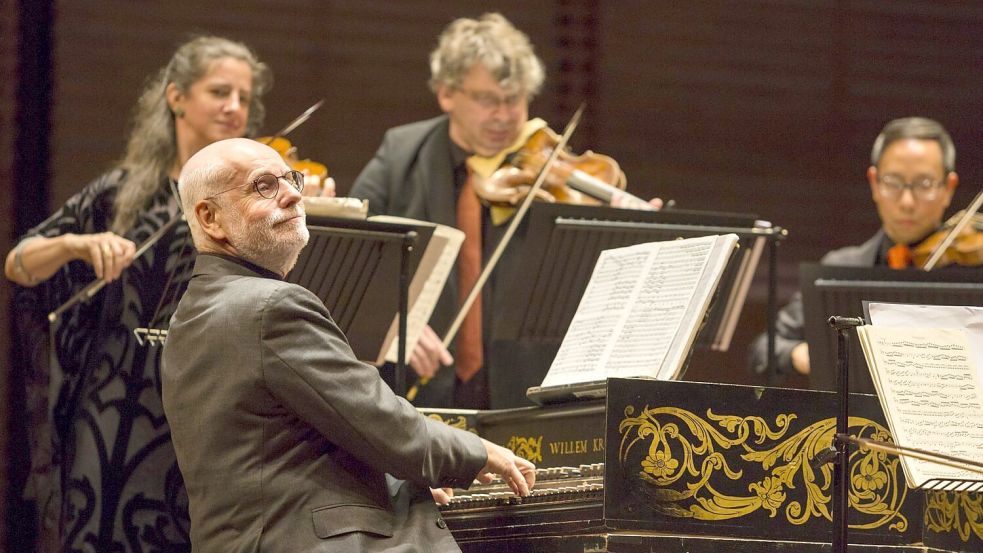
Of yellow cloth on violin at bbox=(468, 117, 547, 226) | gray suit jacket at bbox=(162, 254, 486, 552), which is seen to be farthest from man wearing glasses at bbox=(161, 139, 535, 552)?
yellow cloth on violin at bbox=(468, 117, 547, 226)

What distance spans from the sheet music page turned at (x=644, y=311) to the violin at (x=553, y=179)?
92cm

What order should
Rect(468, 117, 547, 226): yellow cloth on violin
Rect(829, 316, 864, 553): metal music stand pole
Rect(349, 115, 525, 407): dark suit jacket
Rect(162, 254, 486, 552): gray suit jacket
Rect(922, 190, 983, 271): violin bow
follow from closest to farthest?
Rect(162, 254, 486, 552): gray suit jacket, Rect(829, 316, 864, 553): metal music stand pole, Rect(349, 115, 525, 407): dark suit jacket, Rect(468, 117, 547, 226): yellow cloth on violin, Rect(922, 190, 983, 271): violin bow

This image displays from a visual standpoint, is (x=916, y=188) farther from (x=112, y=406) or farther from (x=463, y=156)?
(x=112, y=406)

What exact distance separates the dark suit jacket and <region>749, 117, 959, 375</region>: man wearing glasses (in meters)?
0.81

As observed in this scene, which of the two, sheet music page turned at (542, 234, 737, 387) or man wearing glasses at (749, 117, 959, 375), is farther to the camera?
man wearing glasses at (749, 117, 959, 375)

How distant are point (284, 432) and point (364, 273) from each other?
0.85 m

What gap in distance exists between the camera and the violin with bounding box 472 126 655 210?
3594mm

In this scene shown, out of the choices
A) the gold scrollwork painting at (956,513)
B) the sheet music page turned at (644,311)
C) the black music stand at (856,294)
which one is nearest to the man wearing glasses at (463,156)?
the black music stand at (856,294)

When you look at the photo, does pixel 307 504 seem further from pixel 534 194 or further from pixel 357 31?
pixel 357 31

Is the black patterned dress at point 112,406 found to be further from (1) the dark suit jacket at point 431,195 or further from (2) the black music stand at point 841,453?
(2) the black music stand at point 841,453

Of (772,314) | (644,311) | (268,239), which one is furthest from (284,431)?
(772,314)

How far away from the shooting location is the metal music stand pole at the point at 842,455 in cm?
208

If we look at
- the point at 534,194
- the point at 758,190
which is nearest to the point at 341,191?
the point at 534,194

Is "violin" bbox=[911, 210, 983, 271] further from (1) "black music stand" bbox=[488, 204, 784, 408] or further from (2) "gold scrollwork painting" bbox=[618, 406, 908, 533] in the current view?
(2) "gold scrollwork painting" bbox=[618, 406, 908, 533]
